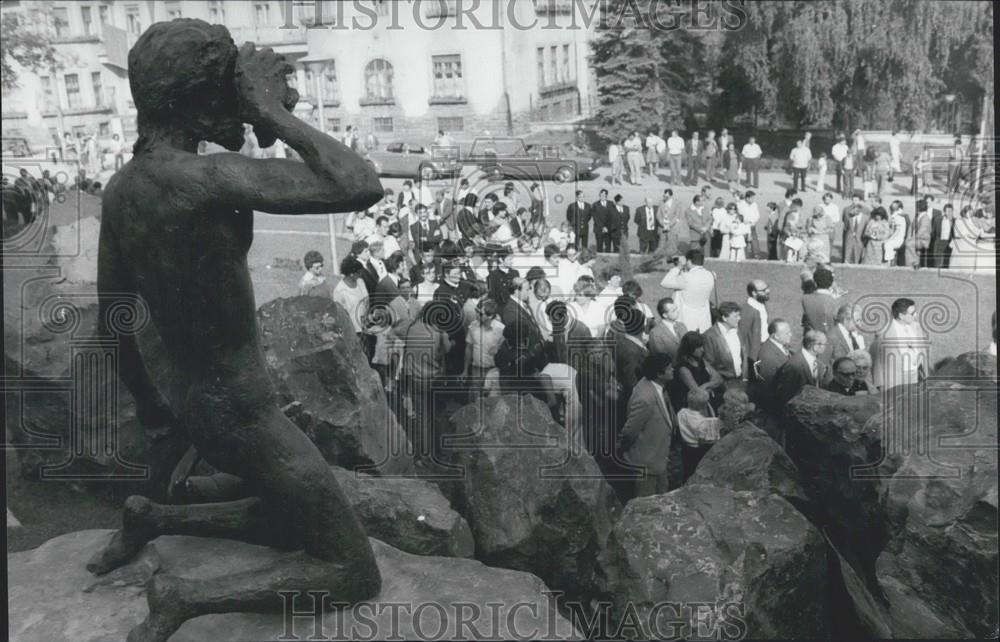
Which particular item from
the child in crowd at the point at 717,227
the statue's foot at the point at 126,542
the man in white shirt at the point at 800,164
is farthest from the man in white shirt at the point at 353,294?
the man in white shirt at the point at 800,164

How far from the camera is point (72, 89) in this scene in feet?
53.7

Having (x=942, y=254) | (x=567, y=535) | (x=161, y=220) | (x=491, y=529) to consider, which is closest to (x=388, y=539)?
(x=491, y=529)

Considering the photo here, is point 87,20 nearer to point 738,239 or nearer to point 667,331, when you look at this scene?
point 738,239

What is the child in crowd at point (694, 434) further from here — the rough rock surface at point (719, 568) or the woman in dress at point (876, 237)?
the woman in dress at point (876, 237)

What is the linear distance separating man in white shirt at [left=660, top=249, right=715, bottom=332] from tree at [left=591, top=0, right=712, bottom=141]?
399 inches

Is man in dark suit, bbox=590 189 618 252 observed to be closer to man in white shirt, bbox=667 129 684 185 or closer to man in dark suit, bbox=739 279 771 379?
man in white shirt, bbox=667 129 684 185

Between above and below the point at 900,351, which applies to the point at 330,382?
above

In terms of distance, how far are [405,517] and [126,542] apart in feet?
5.01

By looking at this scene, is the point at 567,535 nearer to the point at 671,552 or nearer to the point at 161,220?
the point at 671,552

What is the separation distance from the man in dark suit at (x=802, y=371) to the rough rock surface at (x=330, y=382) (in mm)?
2610


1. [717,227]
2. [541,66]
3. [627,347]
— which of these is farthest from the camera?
[541,66]

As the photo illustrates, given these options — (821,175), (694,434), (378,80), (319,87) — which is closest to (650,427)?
(694,434)

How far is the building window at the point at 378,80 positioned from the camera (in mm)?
16375

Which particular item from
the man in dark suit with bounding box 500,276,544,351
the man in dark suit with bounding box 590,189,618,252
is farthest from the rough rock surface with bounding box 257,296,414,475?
the man in dark suit with bounding box 590,189,618,252
